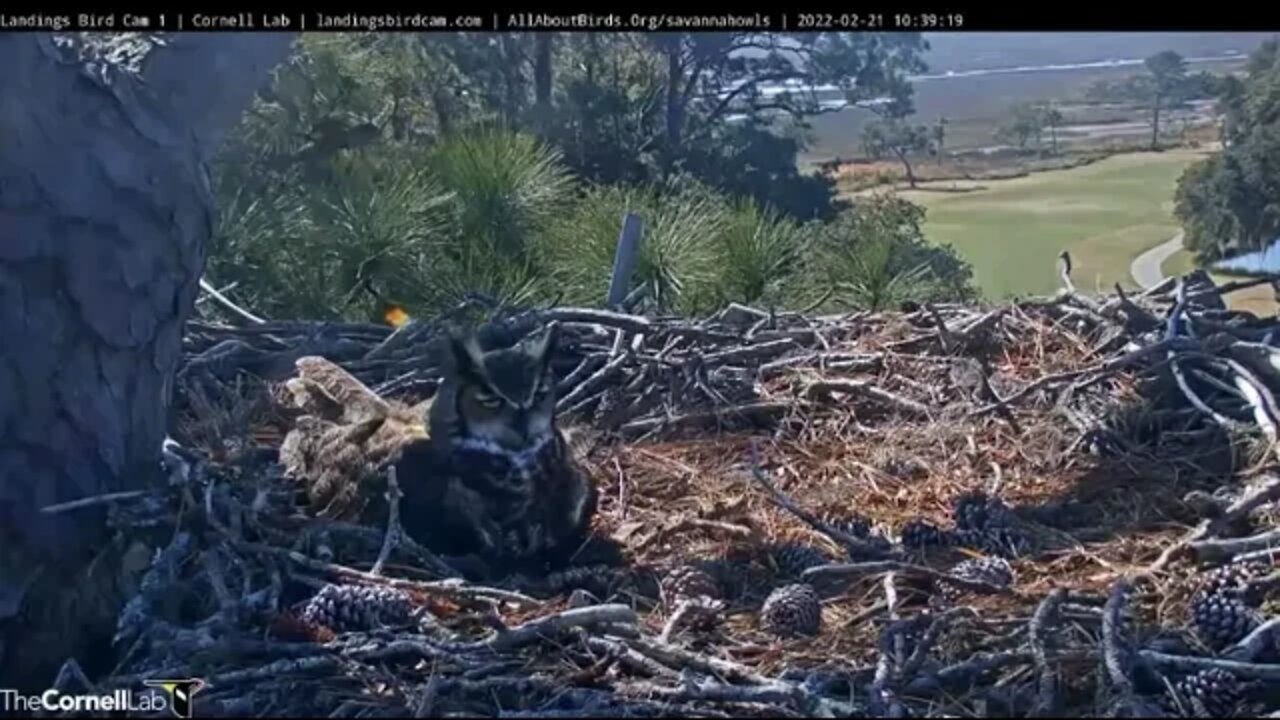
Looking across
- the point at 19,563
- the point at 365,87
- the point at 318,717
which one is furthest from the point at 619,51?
the point at 318,717

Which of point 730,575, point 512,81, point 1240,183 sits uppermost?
point 512,81

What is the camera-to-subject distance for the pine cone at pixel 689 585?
1.90m

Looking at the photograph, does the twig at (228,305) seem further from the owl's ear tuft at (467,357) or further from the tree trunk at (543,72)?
the owl's ear tuft at (467,357)

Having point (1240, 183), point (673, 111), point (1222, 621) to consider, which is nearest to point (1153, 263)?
point (1240, 183)

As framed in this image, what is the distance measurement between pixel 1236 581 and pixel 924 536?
45cm

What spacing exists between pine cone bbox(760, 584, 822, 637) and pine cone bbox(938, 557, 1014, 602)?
0.58 feet

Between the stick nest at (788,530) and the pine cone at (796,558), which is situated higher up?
the stick nest at (788,530)

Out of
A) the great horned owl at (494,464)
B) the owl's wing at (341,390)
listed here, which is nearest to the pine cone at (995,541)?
the great horned owl at (494,464)

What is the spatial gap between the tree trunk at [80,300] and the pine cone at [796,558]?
901 millimetres

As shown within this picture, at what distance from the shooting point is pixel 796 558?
6.72 feet

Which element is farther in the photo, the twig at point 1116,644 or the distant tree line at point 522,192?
the distant tree line at point 522,192

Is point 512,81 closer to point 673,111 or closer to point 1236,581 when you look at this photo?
point 673,111

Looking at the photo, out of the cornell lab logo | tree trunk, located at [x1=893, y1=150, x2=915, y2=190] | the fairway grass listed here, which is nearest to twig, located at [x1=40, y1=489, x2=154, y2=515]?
the cornell lab logo

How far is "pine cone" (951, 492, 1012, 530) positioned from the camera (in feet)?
7.13
